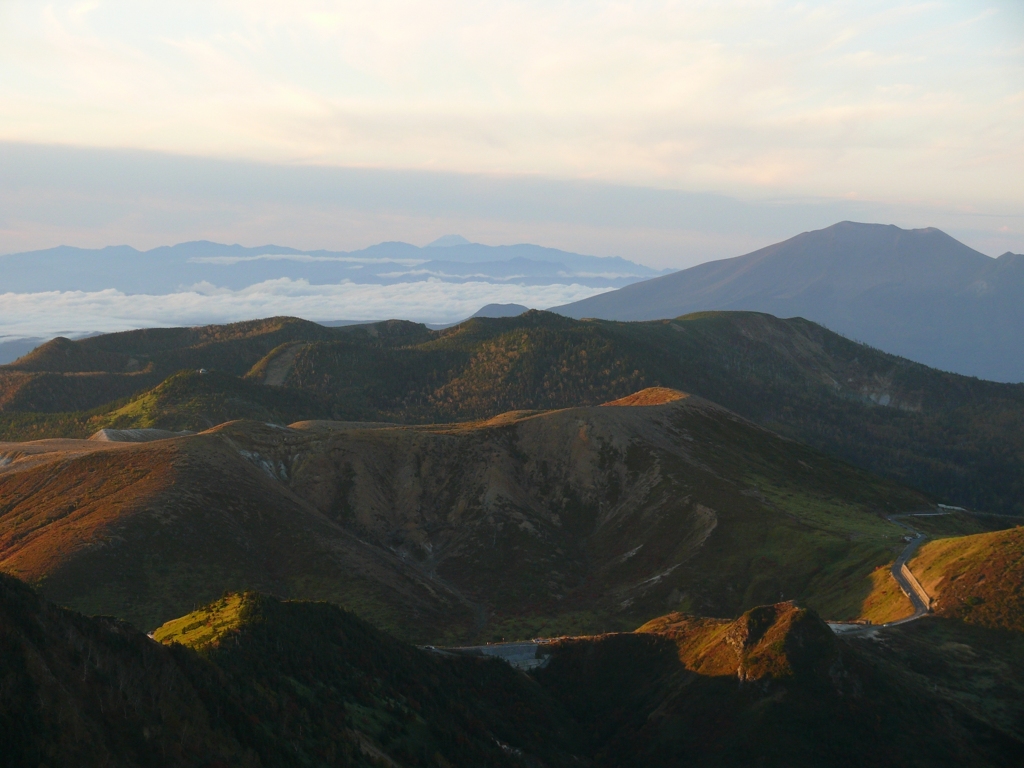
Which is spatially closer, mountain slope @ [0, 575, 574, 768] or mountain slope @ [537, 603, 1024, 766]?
mountain slope @ [0, 575, 574, 768]

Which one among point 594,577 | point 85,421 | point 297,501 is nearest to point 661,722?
point 594,577

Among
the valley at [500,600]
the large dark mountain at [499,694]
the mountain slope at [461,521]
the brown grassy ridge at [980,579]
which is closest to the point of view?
the large dark mountain at [499,694]

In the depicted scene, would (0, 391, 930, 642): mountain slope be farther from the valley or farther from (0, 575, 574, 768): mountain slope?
(0, 575, 574, 768): mountain slope

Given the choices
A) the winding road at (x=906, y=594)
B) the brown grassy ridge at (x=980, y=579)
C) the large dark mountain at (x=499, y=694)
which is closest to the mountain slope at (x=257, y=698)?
the large dark mountain at (x=499, y=694)

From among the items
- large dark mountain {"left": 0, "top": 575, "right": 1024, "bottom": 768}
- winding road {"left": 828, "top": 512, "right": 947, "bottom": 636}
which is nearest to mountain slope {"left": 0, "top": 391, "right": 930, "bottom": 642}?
winding road {"left": 828, "top": 512, "right": 947, "bottom": 636}

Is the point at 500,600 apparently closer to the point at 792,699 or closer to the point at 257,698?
the point at 792,699

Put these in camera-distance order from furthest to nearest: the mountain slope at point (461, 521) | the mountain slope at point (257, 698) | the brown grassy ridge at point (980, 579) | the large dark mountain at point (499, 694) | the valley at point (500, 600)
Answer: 1. the mountain slope at point (461, 521)
2. the brown grassy ridge at point (980, 579)
3. the valley at point (500, 600)
4. the large dark mountain at point (499, 694)
5. the mountain slope at point (257, 698)

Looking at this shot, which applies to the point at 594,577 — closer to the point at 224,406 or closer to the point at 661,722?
the point at 661,722

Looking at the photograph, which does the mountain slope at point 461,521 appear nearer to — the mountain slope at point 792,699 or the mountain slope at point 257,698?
the mountain slope at point 792,699
